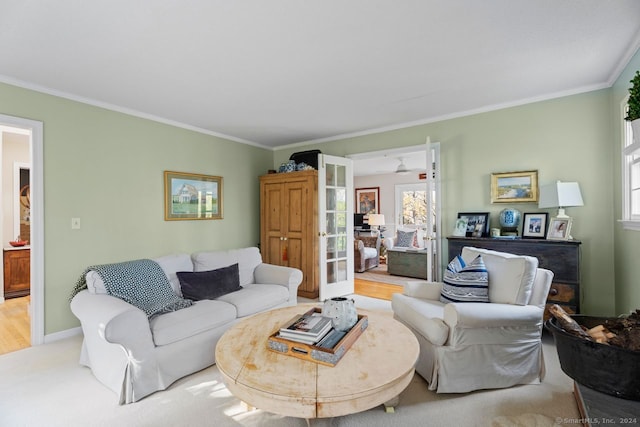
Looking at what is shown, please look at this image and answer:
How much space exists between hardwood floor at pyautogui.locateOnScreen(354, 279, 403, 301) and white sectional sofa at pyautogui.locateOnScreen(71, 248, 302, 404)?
7.00 feet

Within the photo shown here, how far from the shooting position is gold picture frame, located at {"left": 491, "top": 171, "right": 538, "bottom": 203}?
325 cm

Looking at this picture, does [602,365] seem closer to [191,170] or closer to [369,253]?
[191,170]

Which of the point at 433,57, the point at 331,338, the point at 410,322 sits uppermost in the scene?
the point at 433,57

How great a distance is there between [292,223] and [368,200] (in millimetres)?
4734

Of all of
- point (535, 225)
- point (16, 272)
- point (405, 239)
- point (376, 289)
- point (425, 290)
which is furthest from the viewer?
point (405, 239)

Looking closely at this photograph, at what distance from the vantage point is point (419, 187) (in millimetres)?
8055

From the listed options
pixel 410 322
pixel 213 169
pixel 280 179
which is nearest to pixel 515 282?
pixel 410 322

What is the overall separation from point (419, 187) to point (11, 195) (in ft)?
26.3

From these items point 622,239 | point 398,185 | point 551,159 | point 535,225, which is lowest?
point 622,239

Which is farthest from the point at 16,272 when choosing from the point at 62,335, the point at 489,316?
the point at 489,316

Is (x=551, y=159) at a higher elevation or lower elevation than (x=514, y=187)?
higher

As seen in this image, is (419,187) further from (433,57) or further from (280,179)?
(433,57)

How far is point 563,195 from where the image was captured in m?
2.87

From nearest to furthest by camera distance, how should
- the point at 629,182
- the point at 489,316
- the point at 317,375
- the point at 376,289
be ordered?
the point at 317,375, the point at 489,316, the point at 629,182, the point at 376,289
